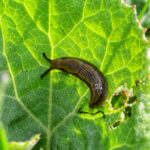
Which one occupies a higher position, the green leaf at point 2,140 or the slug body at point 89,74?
the slug body at point 89,74

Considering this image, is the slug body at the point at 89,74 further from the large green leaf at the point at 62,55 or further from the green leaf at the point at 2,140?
the green leaf at the point at 2,140

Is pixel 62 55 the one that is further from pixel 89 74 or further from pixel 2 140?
pixel 2 140

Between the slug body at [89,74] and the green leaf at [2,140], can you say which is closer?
the green leaf at [2,140]

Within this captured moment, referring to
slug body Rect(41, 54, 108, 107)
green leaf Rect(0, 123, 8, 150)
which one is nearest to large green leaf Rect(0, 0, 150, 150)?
slug body Rect(41, 54, 108, 107)

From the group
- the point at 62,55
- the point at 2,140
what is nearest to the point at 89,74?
the point at 62,55

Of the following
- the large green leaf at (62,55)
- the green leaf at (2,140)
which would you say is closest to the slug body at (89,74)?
the large green leaf at (62,55)

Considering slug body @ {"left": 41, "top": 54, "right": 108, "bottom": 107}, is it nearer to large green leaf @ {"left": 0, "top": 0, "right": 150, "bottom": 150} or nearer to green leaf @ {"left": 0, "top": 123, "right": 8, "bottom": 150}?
large green leaf @ {"left": 0, "top": 0, "right": 150, "bottom": 150}

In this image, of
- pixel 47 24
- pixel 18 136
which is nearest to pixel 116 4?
pixel 47 24
